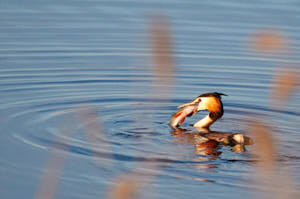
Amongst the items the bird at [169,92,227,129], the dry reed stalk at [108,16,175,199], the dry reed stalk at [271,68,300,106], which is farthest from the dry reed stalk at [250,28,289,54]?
the bird at [169,92,227,129]

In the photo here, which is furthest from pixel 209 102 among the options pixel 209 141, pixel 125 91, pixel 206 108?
pixel 125 91

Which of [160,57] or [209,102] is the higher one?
[160,57]

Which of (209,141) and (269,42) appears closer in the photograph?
(269,42)

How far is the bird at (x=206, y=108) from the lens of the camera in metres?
9.13

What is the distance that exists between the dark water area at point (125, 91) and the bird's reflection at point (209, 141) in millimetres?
93

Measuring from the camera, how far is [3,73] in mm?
11023

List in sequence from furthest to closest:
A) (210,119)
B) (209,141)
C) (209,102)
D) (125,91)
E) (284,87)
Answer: (125,91)
(209,102)
(210,119)
(209,141)
(284,87)

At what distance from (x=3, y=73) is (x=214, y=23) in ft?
17.8

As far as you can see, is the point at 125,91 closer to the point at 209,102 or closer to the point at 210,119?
the point at 209,102

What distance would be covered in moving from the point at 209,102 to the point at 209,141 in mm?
1048

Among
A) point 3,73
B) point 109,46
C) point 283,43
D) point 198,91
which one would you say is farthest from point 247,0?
point 283,43

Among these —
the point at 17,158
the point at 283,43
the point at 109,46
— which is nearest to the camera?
the point at 283,43

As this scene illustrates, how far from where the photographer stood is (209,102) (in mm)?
9289

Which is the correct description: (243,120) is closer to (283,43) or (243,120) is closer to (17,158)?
(17,158)
